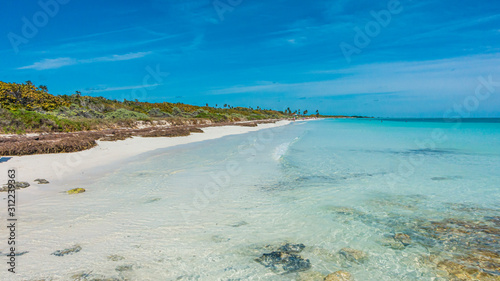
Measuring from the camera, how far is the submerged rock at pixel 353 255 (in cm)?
395

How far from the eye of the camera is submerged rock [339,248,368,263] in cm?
395

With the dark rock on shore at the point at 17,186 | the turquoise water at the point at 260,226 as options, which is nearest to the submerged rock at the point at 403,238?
the turquoise water at the point at 260,226

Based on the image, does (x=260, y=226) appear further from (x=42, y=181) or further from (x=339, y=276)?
(x=42, y=181)

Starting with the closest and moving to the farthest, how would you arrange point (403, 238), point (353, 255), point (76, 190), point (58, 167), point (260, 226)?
point (353, 255), point (403, 238), point (260, 226), point (76, 190), point (58, 167)

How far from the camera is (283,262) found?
3828 mm

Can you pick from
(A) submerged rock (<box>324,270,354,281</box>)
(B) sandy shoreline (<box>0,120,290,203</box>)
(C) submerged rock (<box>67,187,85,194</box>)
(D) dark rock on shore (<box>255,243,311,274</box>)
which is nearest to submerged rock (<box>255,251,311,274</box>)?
(D) dark rock on shore (<box>255,243,311,274</box>)

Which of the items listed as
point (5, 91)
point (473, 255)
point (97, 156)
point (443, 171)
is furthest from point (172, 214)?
point (5, 91)

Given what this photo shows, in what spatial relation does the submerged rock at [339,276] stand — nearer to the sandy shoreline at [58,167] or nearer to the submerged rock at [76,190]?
the submerged rock at [76,190]

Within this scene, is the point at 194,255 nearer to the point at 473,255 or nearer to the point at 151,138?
the point at 473,255

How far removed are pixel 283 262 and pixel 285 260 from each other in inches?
2.7

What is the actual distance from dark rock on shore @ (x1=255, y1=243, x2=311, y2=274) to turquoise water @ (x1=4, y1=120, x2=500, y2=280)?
10 centimetres

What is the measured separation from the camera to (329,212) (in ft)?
19.4

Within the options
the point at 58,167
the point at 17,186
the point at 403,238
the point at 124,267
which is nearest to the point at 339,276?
the point at 403,238

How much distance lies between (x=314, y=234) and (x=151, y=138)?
1963 cm
